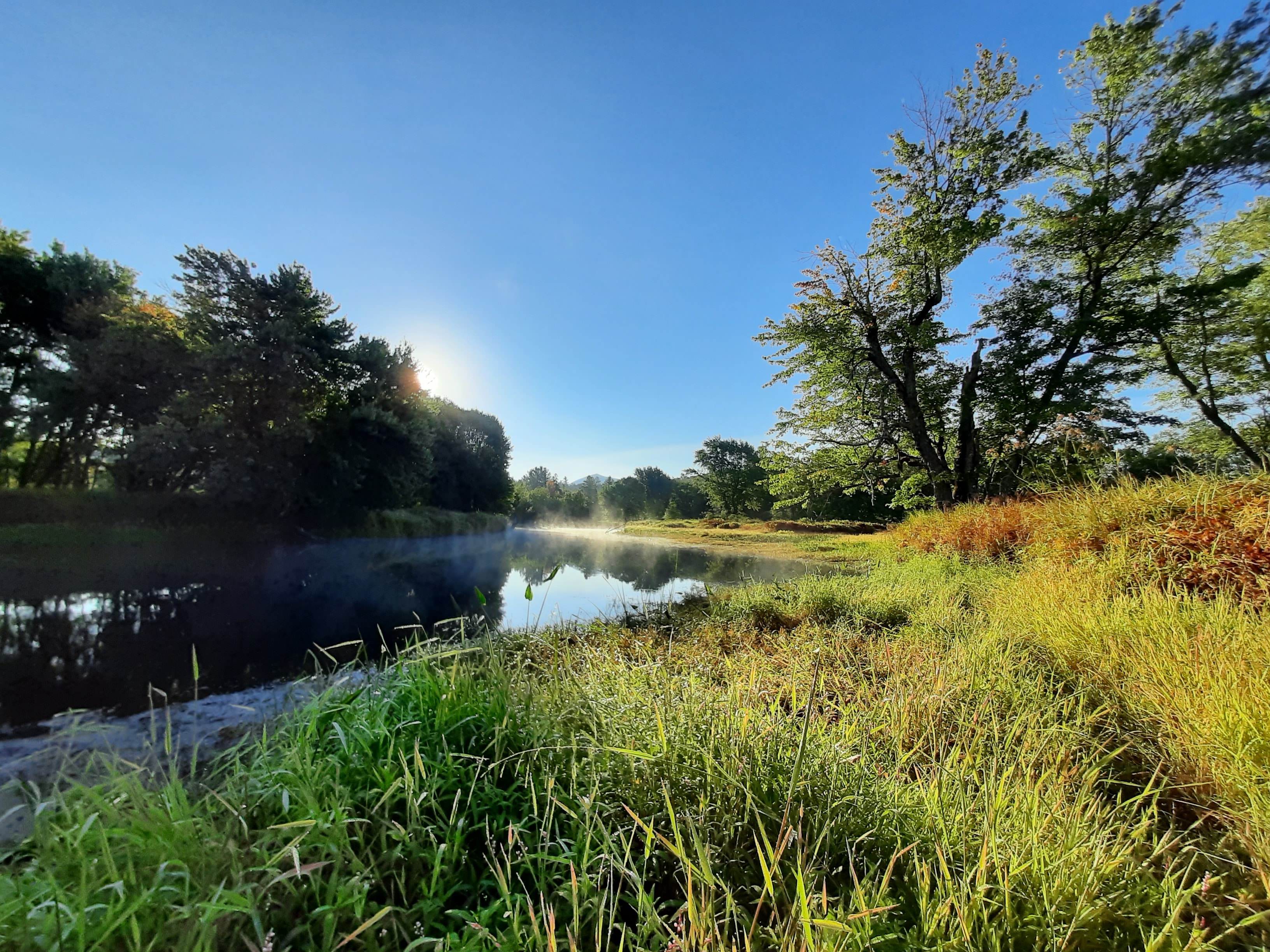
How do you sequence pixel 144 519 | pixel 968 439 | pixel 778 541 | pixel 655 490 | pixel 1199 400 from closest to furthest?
1. pixel 968 439
2. pixel 1199 400
3. pixel 144 519
4. pixel 778 541
5. pixel 655 490

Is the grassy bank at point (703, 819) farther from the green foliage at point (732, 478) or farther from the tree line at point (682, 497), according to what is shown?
the green foliage at point (732, 478)

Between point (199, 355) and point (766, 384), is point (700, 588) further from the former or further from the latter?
point (199, 355)

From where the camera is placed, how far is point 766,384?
12617 millimetres

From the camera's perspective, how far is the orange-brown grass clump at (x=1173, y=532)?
304 centimetres

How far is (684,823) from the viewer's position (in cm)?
133

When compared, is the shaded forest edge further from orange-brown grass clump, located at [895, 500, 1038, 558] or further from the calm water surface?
orange-brown grass clump, located at [895, 500, 1038, 558]

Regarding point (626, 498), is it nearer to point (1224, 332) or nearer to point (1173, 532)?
point (1224, 332)

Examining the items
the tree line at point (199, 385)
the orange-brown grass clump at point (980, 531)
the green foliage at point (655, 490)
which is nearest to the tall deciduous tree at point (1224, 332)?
the orange-brown grass clump at point (980, 531)

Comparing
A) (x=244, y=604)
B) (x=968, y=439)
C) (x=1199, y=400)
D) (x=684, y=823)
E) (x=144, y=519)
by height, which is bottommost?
(x=244, y=604)

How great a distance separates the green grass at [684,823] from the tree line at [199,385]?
→ 1403 cm

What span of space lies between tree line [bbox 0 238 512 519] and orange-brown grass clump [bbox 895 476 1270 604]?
1662 centimetres

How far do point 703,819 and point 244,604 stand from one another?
9086mm

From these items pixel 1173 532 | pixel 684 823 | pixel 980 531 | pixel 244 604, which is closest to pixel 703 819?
pixel 684 823

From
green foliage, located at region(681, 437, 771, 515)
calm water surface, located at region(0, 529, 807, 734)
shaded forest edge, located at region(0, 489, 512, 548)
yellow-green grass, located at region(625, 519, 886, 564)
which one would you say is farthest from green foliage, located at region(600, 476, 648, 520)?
calm water surface, located at region(0, 529, 807, 734)
